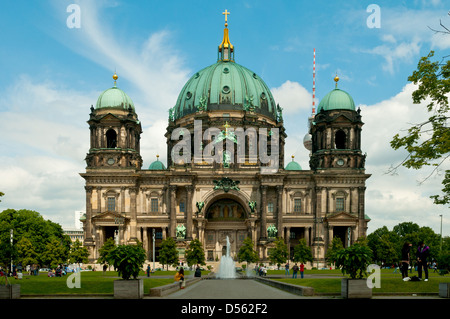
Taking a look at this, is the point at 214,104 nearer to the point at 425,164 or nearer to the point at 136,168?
the point at 136,168

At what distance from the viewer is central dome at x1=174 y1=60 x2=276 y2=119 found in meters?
107

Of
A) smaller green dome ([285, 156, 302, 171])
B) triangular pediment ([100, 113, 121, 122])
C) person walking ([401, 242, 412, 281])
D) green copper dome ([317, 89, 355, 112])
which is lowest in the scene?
person walking ([401, 242, 412, 281])

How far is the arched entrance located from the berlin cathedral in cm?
19

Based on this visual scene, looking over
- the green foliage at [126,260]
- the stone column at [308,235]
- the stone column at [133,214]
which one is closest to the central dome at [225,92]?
the stone column at [133,214]

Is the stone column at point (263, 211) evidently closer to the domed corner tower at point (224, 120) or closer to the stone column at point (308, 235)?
the domed corner tower at point (224, 120)

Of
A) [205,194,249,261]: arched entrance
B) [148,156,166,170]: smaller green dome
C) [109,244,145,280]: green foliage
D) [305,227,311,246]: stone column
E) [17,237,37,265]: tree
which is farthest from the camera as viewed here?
[148,156,166,170]: smaller green dome

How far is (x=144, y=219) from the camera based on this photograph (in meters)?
92.6

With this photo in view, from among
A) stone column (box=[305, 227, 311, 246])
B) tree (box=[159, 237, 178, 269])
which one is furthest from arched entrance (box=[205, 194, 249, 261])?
tree (box=[159, 237, 178, 269])

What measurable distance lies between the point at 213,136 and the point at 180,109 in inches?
503

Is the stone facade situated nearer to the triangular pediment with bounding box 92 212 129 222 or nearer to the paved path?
the triangular pediment with bounding box 92 212 129 222

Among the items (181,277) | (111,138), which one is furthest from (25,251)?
(181,277)
